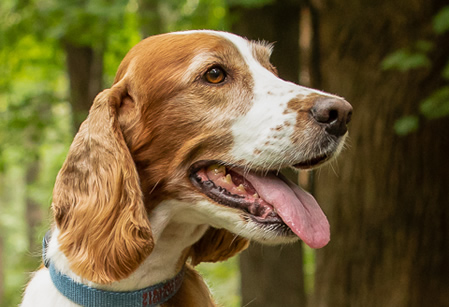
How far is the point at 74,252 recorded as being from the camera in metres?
2.61

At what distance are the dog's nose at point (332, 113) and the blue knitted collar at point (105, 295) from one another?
1.04m

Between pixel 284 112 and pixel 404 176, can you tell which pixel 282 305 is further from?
pixel 284 112

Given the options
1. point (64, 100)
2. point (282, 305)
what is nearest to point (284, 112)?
point (282, 305)

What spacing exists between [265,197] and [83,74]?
699 centimetres

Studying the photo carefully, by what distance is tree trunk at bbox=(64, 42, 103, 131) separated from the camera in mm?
8883

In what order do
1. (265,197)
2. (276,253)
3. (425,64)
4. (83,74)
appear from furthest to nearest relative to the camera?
(83,74) < (276,253) < (425,64) < (265,197)

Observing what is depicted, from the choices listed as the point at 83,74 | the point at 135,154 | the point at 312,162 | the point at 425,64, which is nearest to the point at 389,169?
the point at 425,64

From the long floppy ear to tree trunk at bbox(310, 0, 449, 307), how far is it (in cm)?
338

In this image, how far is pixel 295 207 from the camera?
8.80 feet

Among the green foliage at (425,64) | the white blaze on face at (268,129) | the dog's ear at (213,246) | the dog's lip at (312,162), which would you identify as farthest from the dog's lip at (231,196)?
the green foliage at (425,64)

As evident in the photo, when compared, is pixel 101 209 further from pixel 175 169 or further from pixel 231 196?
pixel 231 196

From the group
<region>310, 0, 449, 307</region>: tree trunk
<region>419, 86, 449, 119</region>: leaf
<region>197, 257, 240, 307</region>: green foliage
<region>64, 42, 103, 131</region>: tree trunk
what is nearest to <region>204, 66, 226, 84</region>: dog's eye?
<region>419, 86, 449, 119</region>: leaf

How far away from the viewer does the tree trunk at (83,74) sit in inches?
350

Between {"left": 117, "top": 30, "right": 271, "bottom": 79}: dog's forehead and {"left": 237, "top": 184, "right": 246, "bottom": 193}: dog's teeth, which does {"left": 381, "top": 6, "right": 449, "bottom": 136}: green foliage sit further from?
{"left": 237, "top": 184, "right": 246, "bottom": 193}: dog's teeth
